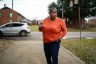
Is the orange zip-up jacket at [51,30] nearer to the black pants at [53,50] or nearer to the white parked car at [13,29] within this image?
the black pants at [53,50]

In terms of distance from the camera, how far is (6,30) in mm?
35250

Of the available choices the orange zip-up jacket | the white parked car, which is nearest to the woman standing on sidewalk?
the orange zip-up jacket

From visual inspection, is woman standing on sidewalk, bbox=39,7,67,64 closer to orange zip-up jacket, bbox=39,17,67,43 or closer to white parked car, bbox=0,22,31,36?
orange zip-up jacket, bbox=39,17,67,43

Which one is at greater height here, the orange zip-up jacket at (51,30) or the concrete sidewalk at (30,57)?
the orange zip-up jacket at (51,30)

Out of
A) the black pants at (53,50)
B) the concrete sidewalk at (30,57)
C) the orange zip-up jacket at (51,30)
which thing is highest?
the orange zip-up jacket at (51,30)

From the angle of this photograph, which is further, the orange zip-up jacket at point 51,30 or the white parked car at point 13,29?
the white parked car at point 13,29

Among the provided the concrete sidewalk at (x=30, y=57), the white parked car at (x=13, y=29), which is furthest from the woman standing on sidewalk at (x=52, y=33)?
the white parked car at (x=13, y=29)

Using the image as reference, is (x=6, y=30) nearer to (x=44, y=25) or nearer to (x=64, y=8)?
(x=44, y=25)

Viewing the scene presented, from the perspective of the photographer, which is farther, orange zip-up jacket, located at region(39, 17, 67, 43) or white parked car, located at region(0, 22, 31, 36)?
white parked car, located at region(0, 22, 31, 36)

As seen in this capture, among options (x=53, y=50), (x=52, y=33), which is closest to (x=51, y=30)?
(x=52, y=33)

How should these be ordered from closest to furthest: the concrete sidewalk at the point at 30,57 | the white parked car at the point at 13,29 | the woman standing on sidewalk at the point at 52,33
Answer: the woman standing on sidewalk at the point at 52,33, the concrete sidewalk at the point at 30,57, the white parked car at the point at 13,29

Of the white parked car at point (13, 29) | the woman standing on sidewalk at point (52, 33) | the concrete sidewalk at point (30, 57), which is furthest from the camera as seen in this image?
the white parked car at point (13, 29)

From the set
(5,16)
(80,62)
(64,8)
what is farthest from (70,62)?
(5,16)

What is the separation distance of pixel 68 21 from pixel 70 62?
6818 centimetres
